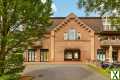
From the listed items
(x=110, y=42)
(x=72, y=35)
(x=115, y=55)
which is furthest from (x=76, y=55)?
(x=115, y=55)

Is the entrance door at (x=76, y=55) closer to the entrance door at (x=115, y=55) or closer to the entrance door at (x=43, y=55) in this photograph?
the entrance door at (x=43, y=55)

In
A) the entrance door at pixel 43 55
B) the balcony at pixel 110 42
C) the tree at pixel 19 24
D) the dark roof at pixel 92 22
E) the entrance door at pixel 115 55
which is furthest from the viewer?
the dark roof at pixel 92 22

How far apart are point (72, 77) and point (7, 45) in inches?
616

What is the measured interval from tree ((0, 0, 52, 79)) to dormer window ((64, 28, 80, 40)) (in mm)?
45061

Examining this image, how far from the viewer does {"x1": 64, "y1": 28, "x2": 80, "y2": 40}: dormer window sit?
71.4 meters

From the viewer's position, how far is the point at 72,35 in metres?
71.5

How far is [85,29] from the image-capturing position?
71.1 meters

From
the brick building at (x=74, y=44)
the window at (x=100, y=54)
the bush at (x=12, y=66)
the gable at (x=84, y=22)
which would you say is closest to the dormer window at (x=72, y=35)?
the brick building at (x=74, y=44)

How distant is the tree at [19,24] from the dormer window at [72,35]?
4506 centimetres

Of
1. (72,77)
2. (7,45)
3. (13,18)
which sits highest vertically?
(13,18)

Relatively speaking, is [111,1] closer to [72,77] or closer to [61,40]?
[72,77]

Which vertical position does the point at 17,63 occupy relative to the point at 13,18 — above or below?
below

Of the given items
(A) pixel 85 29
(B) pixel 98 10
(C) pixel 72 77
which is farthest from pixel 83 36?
(B) pixel 98 10

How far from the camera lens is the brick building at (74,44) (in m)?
70.8
